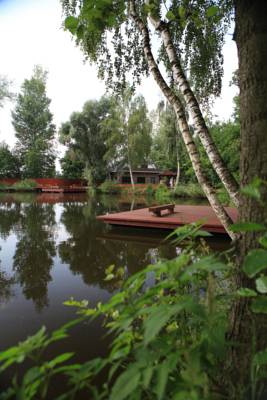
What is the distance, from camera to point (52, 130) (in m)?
40.0

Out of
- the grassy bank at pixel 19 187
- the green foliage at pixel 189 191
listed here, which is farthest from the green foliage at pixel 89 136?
the green foliage at pixel 189 191

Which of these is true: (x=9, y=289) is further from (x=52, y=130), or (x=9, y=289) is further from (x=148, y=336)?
(x=52, y=130)

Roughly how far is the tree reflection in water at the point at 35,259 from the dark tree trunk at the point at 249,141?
2.99 m

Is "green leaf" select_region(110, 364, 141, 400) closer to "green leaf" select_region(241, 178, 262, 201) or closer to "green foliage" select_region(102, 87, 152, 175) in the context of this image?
"green leaf" select_region(241, 178, 262, 201)

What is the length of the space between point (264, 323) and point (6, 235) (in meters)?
8.15

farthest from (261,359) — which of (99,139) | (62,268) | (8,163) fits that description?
(8,163)

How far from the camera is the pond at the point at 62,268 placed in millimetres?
2932

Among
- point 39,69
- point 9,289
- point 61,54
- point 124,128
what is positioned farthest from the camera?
point 39,69

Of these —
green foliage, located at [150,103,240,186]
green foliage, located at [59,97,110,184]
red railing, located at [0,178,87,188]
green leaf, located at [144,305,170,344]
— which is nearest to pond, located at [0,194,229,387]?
green leaf, located at [144,305,170,344]

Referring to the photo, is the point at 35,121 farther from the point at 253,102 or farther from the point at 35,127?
the point at 253,102

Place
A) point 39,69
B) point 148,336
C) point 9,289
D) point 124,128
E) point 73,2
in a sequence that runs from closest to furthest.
Answer: point 148,336 < point 73,2 < point 9,289 < point 124,128 < point 39,69

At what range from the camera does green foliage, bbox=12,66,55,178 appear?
126 ft

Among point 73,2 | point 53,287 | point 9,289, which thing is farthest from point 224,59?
point 9,289

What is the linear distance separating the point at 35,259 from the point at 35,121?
37716mm
